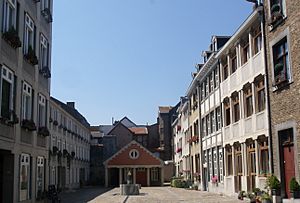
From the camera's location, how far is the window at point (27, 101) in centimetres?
1977

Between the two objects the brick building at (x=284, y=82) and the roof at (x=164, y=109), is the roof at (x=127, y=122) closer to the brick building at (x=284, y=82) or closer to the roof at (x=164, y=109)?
the roof at (x=164, y=109)

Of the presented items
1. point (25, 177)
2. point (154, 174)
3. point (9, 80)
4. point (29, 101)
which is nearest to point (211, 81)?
point (29, 101)

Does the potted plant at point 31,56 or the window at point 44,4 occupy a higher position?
the window at point 44,4

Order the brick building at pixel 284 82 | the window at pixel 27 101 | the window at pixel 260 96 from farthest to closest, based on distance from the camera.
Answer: the window at pixel 260 96
the window at pixel 27 101
the brick building at pixel 284 82

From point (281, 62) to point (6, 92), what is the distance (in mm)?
11718

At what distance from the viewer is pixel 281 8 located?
1969 centimetres

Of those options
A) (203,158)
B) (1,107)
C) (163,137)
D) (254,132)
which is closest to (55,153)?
(203,158)

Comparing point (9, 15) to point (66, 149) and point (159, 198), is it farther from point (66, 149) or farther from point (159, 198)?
point (66, 149)

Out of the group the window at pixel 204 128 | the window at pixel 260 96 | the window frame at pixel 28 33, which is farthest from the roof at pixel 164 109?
the window frame at pixel 28 33

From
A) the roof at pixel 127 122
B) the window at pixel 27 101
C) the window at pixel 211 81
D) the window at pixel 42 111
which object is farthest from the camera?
the roof at pixel 127 122

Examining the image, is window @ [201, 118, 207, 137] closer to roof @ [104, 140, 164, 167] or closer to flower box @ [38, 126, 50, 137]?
flower box @ [38, 126, 50, 137]

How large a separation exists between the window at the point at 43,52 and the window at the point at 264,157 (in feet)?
39.5

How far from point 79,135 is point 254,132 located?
127 feet

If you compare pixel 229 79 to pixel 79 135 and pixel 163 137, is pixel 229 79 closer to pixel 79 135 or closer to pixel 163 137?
pixel 79 135
